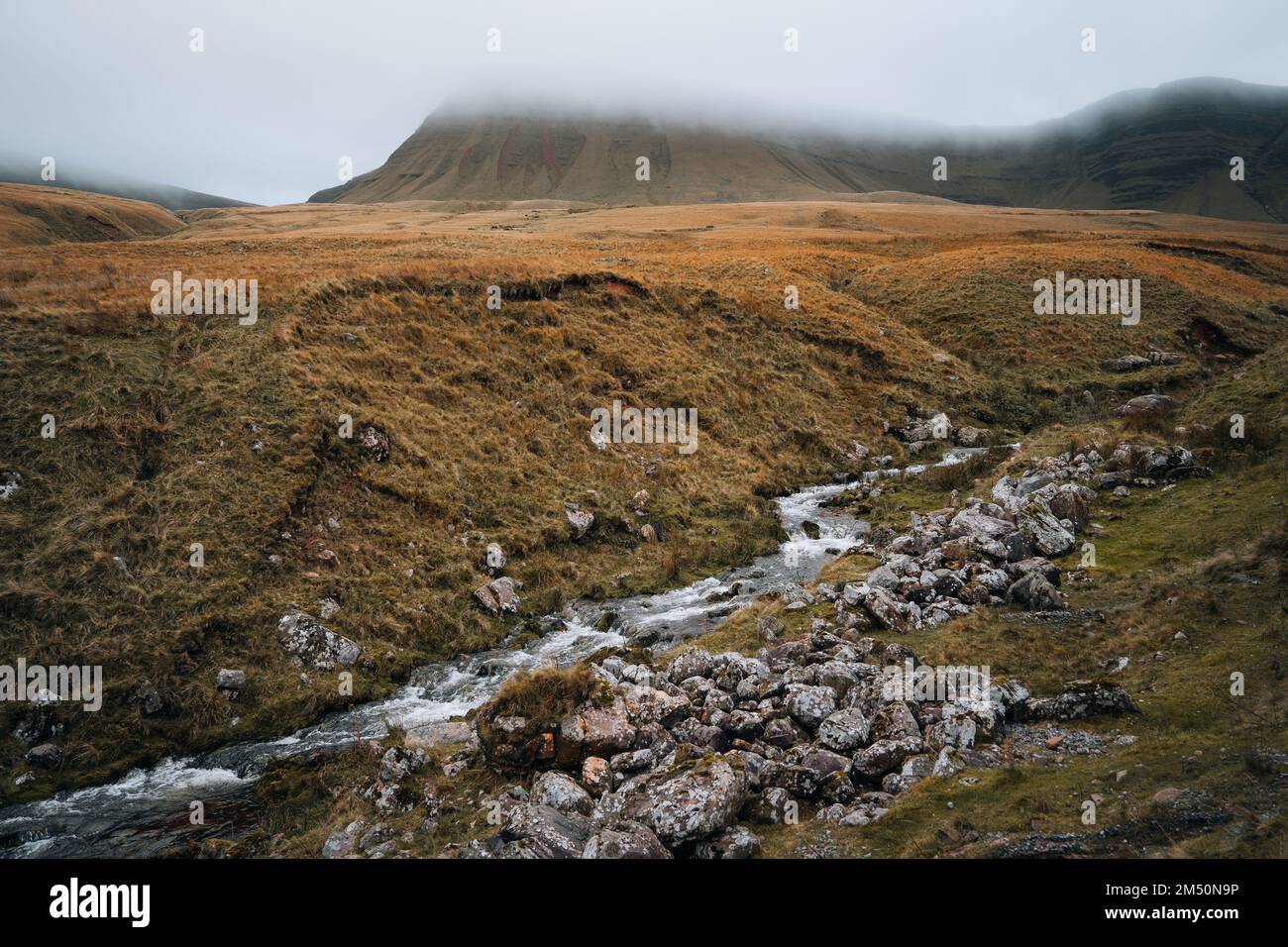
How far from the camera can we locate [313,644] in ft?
60.3

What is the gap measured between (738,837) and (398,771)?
7.13 metres

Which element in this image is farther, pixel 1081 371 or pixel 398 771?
pixel 1081 371

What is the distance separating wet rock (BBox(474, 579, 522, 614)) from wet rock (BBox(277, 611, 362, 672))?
162 inches

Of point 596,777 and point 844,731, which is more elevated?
point 844,731

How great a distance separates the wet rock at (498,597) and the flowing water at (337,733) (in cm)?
159

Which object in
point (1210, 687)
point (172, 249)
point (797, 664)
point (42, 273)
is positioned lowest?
point (797, 664)

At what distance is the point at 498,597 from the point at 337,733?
6.71m

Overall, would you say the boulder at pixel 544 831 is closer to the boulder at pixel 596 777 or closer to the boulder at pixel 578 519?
the boulder at pixel 596 777

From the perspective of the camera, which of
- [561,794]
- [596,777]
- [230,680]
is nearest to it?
[561,794]

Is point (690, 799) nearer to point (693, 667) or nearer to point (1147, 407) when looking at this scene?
point (693, 667)

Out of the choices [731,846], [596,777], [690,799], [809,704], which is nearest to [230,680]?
[596,777]
